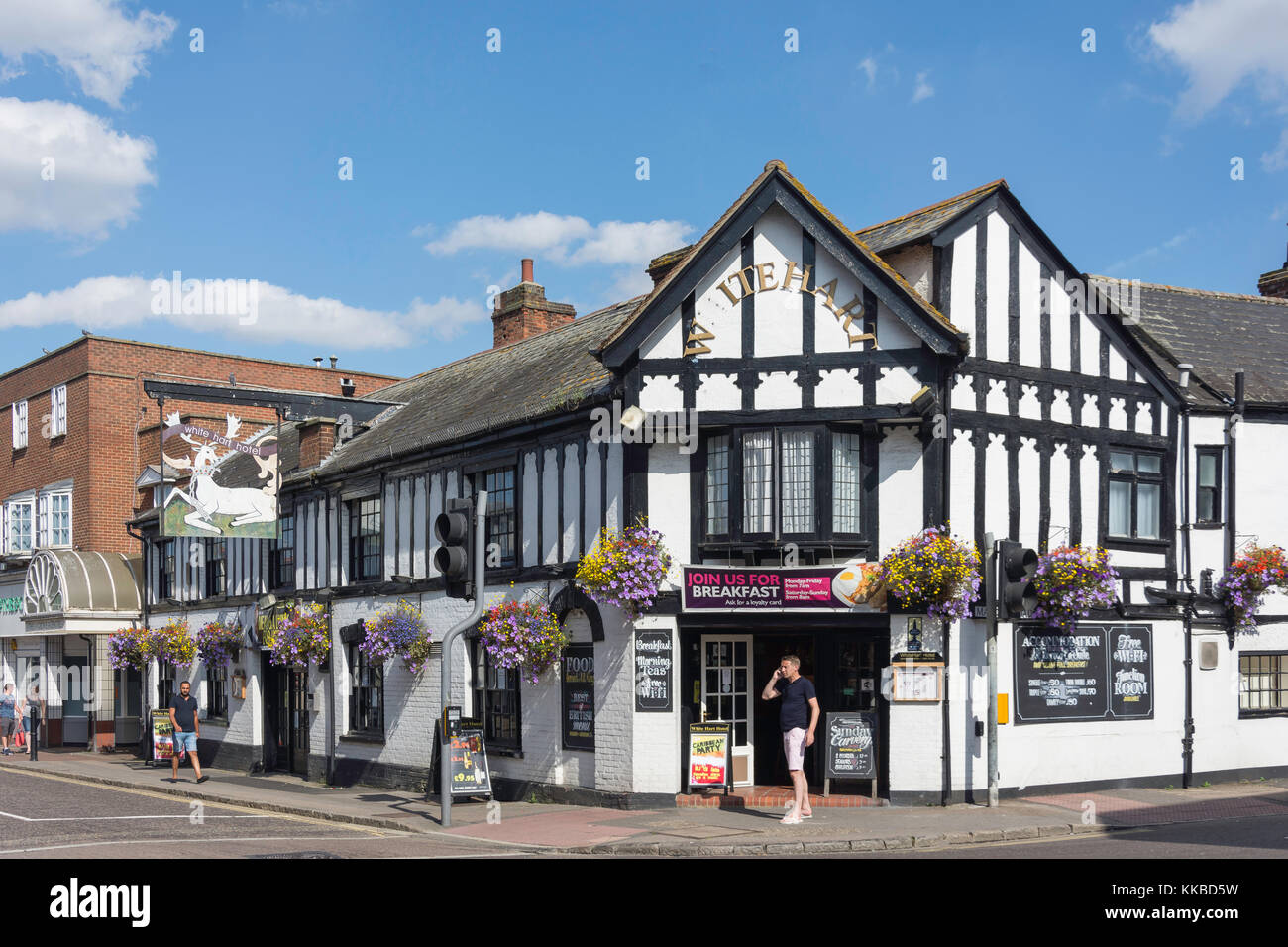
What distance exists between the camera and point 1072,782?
715 inches

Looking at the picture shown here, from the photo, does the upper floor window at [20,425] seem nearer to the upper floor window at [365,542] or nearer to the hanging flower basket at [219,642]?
the hanging flower basket at [219,642]

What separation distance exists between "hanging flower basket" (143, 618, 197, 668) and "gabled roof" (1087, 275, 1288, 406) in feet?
68.7

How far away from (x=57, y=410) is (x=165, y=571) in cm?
829

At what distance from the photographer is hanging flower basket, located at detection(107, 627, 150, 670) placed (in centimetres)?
3094

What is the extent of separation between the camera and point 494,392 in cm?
2303

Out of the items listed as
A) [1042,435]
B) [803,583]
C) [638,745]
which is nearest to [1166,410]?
[1042,435]

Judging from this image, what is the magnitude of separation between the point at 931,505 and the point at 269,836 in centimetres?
927

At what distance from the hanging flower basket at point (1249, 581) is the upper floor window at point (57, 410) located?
30.8 m

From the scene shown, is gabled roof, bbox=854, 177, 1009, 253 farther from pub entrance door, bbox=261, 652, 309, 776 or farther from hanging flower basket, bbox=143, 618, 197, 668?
hanging flower basket, bbox=143, 618, 197, 668

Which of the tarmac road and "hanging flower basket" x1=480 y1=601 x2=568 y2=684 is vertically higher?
"hanging flower basket" x1=480 y1=601 x2=568 y2=684

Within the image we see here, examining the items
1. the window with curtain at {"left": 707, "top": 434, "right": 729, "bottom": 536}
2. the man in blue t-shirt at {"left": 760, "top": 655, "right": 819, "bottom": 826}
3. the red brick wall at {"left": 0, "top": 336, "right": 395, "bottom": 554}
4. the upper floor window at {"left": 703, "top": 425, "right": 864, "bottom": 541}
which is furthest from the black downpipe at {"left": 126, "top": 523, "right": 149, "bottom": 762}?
the man in blue t-shirt at {"left": 760, "top": 655, "right": 819, "bottom": 826}

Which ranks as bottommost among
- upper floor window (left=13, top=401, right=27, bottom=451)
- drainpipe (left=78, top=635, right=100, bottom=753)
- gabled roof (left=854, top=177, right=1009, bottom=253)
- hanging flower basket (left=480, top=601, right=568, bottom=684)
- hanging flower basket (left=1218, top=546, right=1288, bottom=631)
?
drainpipe (left=78, top=635, right=100, bottom=753)

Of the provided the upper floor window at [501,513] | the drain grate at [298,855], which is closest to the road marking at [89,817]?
the drain grate at [298,855]
